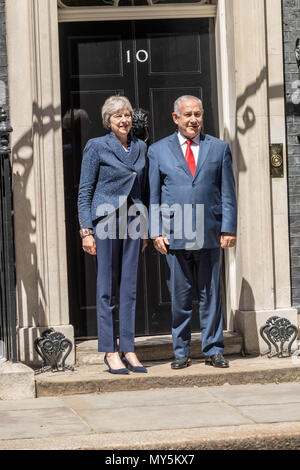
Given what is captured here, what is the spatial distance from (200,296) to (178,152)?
1074mm

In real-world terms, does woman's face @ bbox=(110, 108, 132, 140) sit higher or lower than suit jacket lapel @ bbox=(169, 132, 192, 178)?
higher

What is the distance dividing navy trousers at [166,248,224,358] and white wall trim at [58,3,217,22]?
2.06 meters

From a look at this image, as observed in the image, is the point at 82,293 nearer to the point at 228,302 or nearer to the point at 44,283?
the point at 44,283

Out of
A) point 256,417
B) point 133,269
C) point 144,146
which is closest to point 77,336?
point 133,269

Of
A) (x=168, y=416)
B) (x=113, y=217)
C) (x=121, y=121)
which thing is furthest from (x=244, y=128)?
(x=168, y=416)

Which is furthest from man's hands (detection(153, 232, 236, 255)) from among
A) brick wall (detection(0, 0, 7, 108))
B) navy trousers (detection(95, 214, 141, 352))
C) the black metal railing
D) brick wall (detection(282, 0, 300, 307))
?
brick wall (detection(0, 0, 7, 108))

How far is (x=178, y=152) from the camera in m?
8.26

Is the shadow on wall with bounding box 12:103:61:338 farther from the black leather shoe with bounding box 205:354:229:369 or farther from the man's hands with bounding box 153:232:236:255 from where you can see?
the black leather shoe with bounding box 205:354:229:369

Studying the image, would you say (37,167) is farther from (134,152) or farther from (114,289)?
(114,289)

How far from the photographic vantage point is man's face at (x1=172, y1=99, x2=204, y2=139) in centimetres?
819

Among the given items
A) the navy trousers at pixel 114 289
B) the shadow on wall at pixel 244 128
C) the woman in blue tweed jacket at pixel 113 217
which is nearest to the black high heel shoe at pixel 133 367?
the woman in blue tweed jacket at pixel 113 217

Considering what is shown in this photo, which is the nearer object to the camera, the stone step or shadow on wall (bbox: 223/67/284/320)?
the stone step

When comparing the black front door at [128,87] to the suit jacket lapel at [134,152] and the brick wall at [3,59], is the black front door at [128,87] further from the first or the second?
the suit jacket lapel at [134,152]

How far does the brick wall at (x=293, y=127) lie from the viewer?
8977 mm
